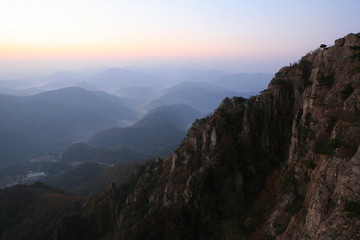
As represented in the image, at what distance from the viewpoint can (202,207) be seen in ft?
73.5

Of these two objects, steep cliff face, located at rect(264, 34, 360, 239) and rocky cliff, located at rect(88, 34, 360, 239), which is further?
rocky cliff, located at rect(88, 34, 360, 239)

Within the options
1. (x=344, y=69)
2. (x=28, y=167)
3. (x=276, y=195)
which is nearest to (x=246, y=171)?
(x=276, y=195)

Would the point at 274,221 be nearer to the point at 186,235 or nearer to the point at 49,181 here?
the point at 186,235

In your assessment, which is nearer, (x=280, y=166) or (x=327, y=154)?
(x=327, y=154)

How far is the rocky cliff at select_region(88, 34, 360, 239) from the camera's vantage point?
11.4 metres

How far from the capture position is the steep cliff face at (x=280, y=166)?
37.4 feet

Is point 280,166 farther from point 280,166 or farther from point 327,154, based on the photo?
point 327,154

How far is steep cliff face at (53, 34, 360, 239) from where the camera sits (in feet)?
37.4

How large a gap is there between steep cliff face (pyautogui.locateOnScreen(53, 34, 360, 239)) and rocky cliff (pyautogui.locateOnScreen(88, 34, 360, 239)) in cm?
6

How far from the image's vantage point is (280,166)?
21297 mm

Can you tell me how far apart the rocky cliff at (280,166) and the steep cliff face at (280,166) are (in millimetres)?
64

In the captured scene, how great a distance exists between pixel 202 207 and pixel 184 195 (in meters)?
2.33

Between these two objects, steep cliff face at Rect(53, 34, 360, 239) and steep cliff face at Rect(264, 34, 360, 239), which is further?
steep cliff face at Rect(53, 34, 360, 239)

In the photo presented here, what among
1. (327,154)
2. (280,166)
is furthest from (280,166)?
(327,154)
